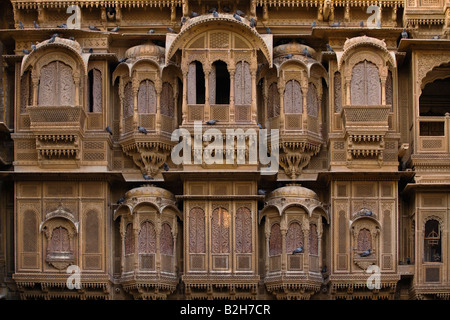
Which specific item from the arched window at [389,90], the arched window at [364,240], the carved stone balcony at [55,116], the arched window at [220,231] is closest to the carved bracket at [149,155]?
the carved stone balcony at [55,116]

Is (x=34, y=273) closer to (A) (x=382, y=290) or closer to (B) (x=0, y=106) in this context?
(B) (x=0, y=106)

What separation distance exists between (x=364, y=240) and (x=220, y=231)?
2.99 metres

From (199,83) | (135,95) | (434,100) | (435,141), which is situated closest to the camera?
(435,141)

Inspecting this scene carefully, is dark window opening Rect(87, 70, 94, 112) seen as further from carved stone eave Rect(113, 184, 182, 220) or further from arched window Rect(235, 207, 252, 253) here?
arched window Rect(235, 207, 252, 253)

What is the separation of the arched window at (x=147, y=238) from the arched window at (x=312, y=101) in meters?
4.18

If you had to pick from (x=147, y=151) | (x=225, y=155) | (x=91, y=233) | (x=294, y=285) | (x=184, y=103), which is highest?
(x=184, y=103)

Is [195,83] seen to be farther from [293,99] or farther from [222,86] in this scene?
[293,99]

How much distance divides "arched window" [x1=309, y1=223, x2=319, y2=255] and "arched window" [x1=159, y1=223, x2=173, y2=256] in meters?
2.90

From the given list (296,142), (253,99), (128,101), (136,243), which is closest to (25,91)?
(128,101)

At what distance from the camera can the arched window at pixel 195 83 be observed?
29766mm

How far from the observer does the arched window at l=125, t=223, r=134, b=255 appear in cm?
2920

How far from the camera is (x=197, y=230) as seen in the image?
29.2 m

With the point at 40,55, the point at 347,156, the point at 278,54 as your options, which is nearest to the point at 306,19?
the point at 278,54

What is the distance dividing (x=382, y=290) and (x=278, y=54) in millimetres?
5513
